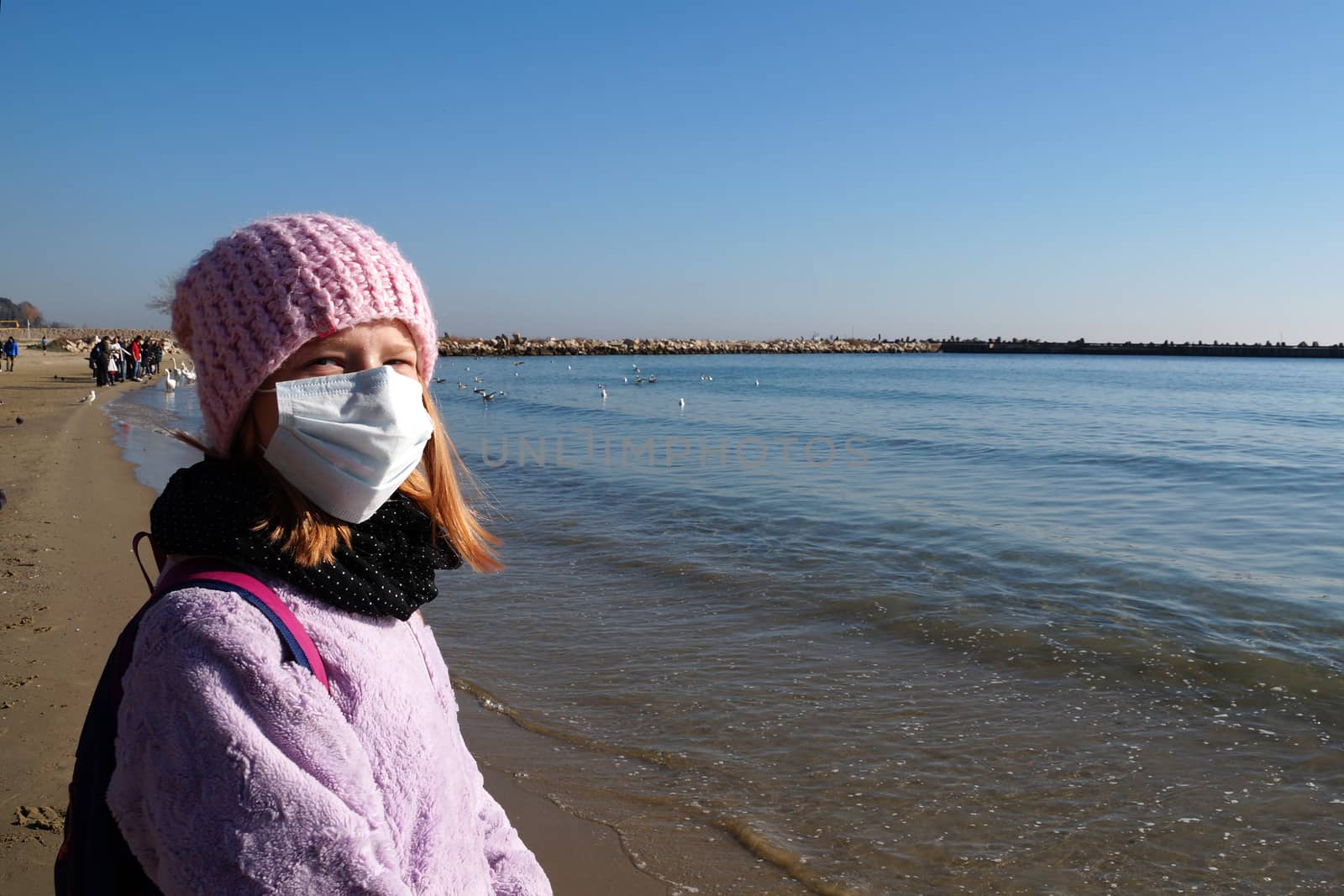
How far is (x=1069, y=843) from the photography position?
4145 mm

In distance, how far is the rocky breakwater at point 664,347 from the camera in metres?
→ 96.9

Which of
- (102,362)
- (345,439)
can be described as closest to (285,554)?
(345,439)

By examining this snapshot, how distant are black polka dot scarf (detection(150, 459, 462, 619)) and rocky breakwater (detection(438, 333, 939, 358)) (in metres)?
75.2

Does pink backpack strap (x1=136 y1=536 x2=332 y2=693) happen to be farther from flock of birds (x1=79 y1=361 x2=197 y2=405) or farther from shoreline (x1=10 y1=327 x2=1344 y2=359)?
A: shoreline (x1=10 y1=327 x2=1344 y2=359)

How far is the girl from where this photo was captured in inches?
47.3

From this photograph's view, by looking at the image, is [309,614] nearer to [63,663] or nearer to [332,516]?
[332,516]

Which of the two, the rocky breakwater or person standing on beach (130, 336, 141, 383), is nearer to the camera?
person standing on beach (130, 336, 141, 383)

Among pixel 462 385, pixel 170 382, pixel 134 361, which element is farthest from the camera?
pixel 462 385

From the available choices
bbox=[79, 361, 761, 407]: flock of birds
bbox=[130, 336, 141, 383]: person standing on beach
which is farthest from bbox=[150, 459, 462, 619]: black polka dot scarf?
bbox=[130, 336, 141, 383]: person standing on beach

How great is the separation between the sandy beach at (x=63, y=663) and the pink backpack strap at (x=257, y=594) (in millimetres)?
2776

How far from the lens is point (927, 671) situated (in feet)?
20.7

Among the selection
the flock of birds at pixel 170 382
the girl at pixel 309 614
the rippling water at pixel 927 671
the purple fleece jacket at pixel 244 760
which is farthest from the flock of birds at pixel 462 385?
the purple fleece jacket at pixel 244 760

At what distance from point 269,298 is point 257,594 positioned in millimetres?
496

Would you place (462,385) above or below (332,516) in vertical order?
below
